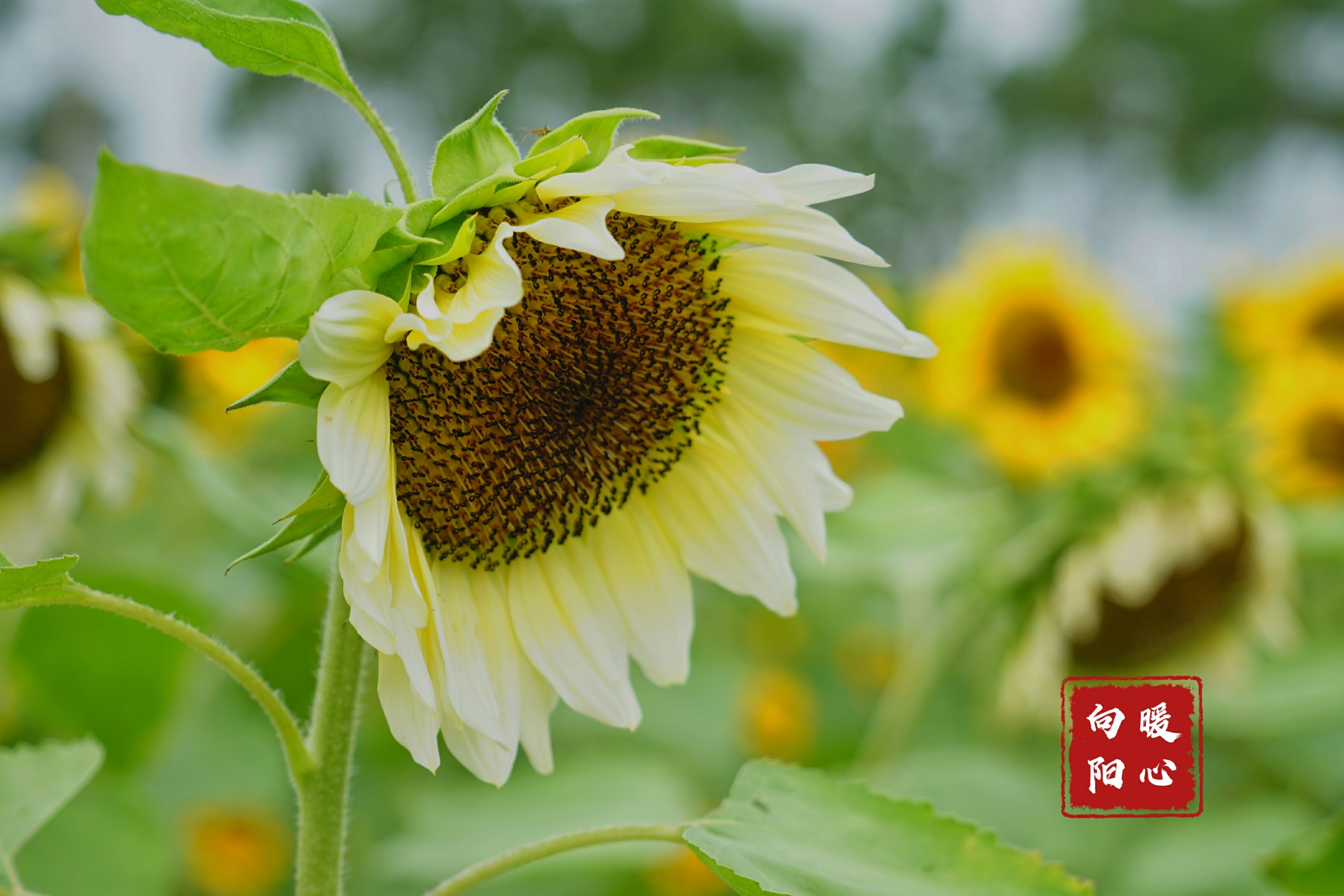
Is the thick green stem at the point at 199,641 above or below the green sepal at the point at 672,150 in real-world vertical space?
below

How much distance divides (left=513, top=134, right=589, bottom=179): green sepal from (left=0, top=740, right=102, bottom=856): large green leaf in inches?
19.8

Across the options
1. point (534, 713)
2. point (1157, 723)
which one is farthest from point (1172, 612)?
point (534, 713)

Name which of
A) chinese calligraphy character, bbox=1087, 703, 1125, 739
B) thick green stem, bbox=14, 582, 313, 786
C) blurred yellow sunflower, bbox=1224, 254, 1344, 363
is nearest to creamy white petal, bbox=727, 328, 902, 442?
thick green stem, bbox=14, 582, 313, 786

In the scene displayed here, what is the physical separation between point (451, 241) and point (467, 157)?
54mm

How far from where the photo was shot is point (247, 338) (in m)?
0.58

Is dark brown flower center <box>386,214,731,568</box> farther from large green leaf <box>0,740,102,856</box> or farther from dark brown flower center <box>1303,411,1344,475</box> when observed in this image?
dark brown flower center <box>1303,411,1344,475</box>

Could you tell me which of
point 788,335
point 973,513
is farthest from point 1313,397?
point 788,335

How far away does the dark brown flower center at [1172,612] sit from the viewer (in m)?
1.89

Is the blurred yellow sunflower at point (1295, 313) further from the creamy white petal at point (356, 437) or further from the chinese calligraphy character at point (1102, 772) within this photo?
the creamy white petal at point (356, 437)

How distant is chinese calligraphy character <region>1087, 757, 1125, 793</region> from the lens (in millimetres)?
1070

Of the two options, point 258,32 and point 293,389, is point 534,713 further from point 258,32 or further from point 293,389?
point 258,32

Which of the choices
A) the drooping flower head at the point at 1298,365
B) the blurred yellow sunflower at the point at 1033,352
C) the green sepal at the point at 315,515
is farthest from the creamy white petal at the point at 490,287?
the blurred yellow sunflower at the point at 1033,352

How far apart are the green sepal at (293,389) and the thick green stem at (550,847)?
0.96ft

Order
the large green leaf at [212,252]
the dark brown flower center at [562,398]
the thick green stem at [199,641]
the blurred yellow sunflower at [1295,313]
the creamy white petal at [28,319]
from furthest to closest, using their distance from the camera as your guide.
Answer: the blurred yellow sunflower at [1295,313] < the creamy white petal at [28,319] < the dark brown flower center at [562,398] < the thick green stem at [199,641] < the large green leaf at [212,252]
